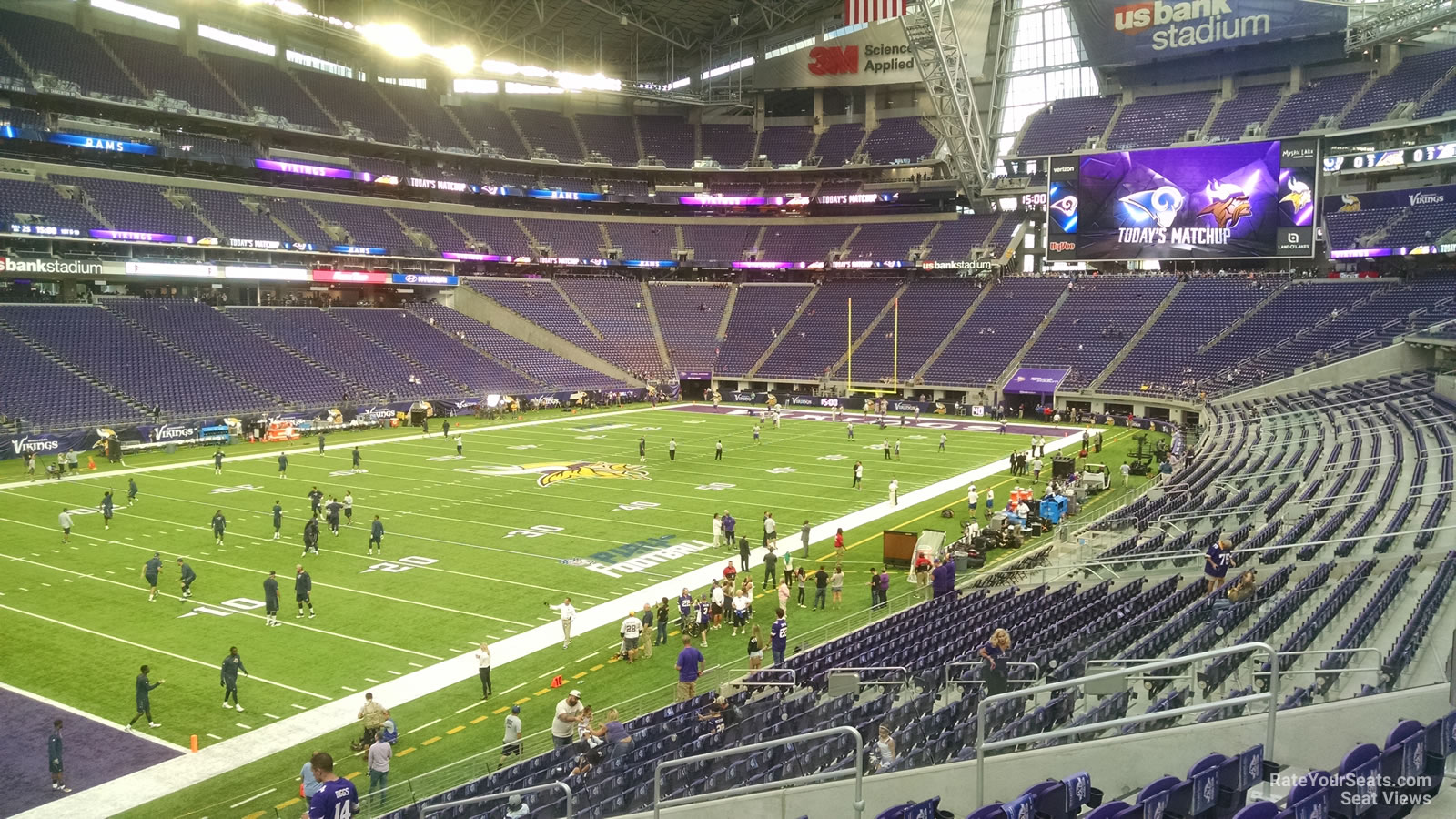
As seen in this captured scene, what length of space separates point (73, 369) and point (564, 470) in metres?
25.6

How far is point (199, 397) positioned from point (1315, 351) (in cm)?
5401

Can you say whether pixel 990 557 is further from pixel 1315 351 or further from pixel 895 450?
pixel 1315 351

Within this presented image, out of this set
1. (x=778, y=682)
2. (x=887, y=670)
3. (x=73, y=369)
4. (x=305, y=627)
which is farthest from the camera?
(x=73, y=369)

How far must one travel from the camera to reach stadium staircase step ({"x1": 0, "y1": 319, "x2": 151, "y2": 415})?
44719 mm

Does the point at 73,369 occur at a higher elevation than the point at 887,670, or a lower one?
higher

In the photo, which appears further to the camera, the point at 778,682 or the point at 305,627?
the point at 305,627

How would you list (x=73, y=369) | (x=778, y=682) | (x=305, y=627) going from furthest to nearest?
1. (x=73, y=369)
2. (x=305, y=627)
3. (x=778, y=682)

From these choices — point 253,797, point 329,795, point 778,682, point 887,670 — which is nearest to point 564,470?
point 778,682

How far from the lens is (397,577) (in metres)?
23.6

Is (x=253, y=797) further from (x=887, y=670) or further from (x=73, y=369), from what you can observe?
(x=73, y=369)

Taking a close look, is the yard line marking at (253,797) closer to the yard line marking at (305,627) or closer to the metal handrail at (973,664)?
the yard line marking at (305,627)

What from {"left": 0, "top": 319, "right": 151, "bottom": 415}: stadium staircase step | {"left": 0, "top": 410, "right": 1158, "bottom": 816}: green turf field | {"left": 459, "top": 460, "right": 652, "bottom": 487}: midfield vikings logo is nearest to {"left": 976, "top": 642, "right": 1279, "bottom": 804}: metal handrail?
{"left": 0, "top": 410, "right": 1158, "bottom": 816}: green turf field

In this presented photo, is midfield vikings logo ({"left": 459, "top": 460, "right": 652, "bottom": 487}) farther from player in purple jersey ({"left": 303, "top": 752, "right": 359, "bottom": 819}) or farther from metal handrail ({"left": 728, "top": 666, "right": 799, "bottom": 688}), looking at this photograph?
player in purple jersey ({"left": 303, "top": 752, "right": 359, "bottom": 819})

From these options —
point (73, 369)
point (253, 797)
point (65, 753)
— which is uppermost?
point (73, 369)
